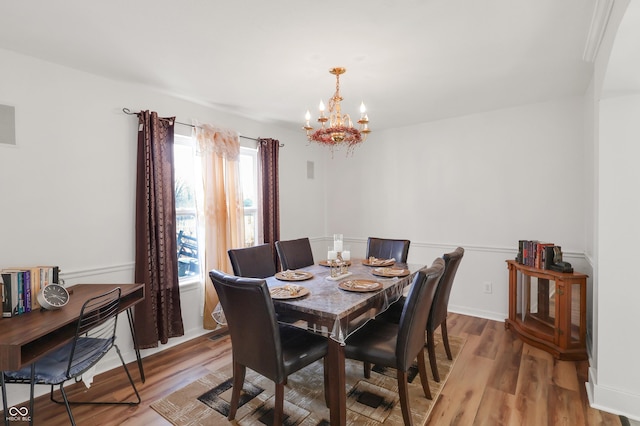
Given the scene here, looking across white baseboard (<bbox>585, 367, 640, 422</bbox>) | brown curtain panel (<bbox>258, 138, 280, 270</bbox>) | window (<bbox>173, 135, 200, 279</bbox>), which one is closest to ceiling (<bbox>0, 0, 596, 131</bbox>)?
window (<bbox>173, 135, 200, 279</bbox>)

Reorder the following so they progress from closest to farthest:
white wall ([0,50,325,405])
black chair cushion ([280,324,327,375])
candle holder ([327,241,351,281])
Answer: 1. black chair cushion ([280,324,327,375])
2. white wall ([0,50,325,405])
3. candle holder ([327,241,351,281])

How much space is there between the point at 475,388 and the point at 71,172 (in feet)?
11.2

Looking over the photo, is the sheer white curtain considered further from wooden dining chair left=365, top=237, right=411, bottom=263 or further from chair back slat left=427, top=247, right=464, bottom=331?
chair back slat left=427, top=247, right=464, bottom=331

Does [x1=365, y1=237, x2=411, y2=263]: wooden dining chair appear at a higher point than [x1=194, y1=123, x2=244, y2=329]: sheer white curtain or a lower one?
lower

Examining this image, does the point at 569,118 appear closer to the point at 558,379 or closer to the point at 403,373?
the point at 558,379

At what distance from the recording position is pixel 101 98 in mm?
2604

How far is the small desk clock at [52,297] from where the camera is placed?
1.90 metres

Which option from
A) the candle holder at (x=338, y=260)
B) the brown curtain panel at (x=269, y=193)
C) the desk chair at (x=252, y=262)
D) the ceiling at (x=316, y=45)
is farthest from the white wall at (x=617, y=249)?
the brown curtain panel at (x=269, y=193)

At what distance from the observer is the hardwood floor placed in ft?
6.48

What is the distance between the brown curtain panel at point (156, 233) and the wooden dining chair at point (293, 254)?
990 mm

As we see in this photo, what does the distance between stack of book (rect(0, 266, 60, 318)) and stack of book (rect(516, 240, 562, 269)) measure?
390cm

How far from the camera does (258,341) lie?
1739 millimetres

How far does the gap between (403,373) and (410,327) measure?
0.90ft

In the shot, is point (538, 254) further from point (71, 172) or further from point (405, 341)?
point (71, 172)
